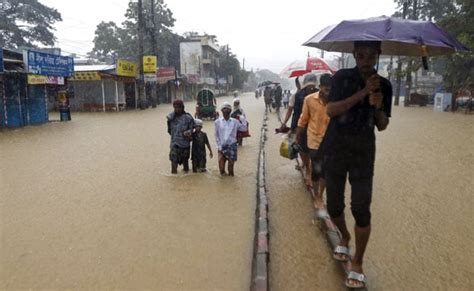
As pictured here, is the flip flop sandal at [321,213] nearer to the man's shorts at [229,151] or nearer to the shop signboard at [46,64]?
the man's shorts at [229,151]

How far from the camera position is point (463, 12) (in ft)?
76.5

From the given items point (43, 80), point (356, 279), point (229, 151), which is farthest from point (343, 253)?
point (43, 80)

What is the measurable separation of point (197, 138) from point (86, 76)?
20.7m

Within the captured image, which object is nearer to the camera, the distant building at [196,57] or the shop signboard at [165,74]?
the shop signboard at [165,74]

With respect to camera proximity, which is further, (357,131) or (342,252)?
(342,252)

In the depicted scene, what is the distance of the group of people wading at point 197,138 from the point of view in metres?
7.06

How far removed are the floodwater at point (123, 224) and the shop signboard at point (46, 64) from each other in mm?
8477

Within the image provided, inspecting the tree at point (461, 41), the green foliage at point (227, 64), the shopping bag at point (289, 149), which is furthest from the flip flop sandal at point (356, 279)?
the green foliage at point (227, 64)

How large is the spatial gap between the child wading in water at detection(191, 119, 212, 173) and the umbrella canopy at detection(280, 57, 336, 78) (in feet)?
12.8

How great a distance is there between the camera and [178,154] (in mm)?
7395

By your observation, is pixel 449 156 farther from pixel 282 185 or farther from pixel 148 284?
pixel 148 284

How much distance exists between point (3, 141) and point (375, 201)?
1129 centimetres

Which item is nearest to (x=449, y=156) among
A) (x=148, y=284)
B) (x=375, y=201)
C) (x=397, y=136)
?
(x=397, y=136)

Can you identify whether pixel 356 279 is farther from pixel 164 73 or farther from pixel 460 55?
pixel 164 73
